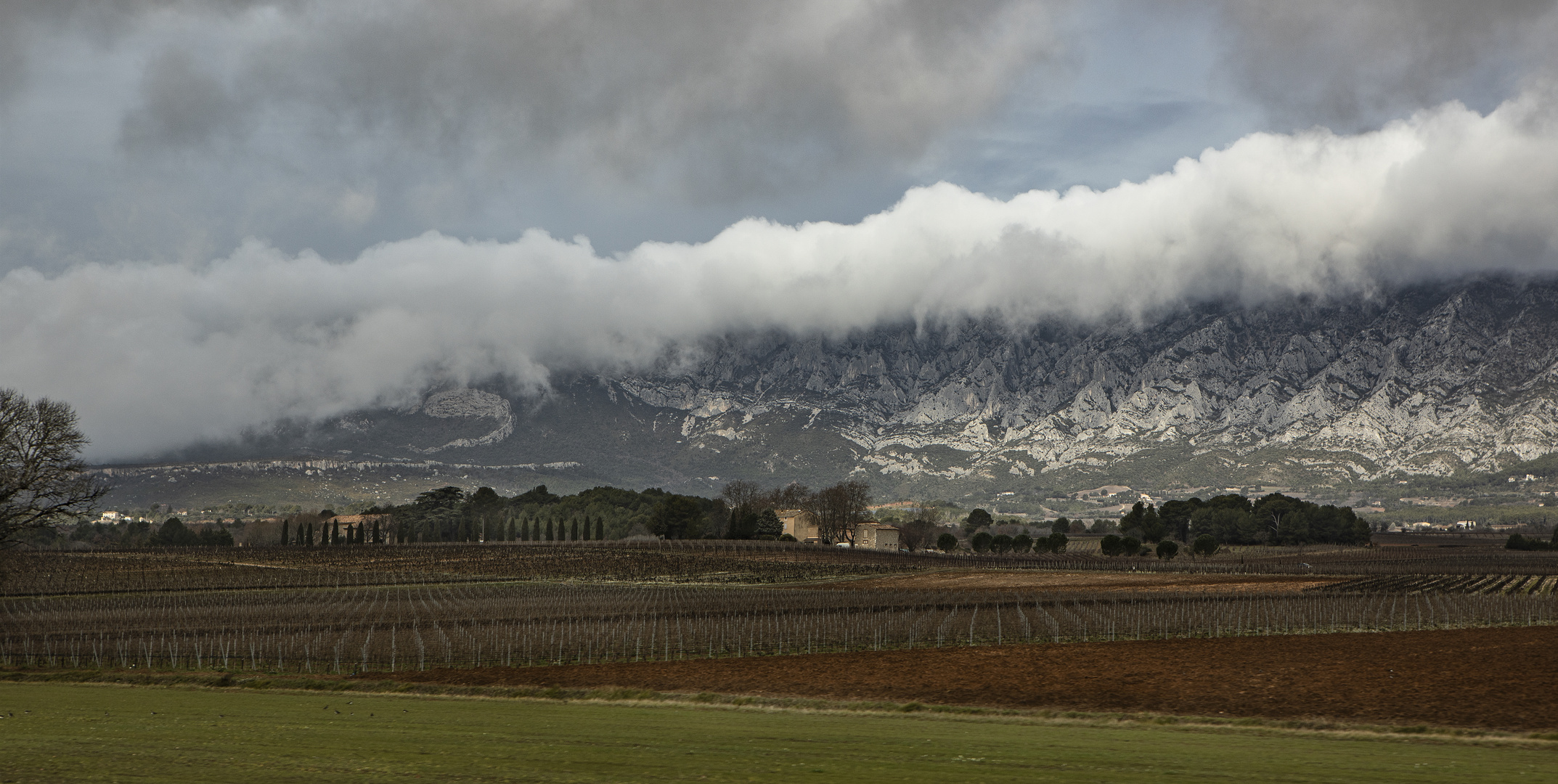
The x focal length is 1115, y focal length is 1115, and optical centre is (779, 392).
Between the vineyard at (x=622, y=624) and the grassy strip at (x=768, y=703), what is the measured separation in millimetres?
5441

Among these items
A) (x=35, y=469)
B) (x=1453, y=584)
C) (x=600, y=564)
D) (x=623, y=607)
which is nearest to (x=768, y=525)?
(x=600, y=564)

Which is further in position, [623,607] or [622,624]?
[623,607]

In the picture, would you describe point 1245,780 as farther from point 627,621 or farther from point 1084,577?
point 1084,577

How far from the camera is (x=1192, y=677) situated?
3578cm

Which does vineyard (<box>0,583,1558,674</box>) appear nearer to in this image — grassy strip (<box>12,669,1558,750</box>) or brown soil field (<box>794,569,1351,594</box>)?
grassy strip (<box>12,669,1558,750</box>)

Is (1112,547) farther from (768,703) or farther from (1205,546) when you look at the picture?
(768,703)

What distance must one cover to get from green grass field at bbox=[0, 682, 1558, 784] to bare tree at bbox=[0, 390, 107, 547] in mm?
26709

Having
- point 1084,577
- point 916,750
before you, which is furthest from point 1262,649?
point 1084,577

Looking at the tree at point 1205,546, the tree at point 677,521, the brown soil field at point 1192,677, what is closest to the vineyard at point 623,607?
the brown soil field at point 1192,677

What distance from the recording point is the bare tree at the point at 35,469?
52.2 meters

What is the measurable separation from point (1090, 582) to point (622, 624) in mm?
60269

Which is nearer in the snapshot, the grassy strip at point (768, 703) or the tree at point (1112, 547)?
the grassy strip at point (768, 703)

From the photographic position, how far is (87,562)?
131 meters

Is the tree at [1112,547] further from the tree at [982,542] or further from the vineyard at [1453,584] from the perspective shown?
the vineyard at [1453,584]
